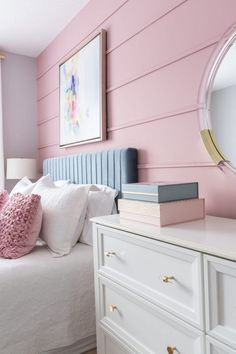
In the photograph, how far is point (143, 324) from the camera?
1.07m

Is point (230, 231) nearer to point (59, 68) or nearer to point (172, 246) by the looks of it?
point (172, 246)

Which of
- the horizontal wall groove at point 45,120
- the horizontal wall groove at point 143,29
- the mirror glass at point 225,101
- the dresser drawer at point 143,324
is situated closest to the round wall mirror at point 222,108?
the mirror glass at point 225,101

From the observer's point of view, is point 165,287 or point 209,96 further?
point 209,96

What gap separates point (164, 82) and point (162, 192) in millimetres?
760

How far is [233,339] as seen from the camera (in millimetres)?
747

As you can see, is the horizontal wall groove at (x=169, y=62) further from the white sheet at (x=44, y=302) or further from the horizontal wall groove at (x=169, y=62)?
the white sheet at (x=44, y=302)

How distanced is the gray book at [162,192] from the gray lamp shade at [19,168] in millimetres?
2092

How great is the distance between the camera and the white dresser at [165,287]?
2.58 ft

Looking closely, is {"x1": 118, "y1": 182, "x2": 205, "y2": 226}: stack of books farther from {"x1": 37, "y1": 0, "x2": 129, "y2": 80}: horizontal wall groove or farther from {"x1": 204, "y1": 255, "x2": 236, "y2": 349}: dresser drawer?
{"x1": 37, "y1": 0, "x2": 129, "y2": 80}: horizontal wall groove

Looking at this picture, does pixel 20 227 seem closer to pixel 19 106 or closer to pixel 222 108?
pixel 222 108

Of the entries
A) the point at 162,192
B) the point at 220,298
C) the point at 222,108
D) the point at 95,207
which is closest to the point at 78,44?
the point at 95,207

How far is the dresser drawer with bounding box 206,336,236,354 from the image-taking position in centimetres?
76

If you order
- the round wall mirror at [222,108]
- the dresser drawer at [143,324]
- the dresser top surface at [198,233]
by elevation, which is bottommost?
the dresser drawer at [143,324]

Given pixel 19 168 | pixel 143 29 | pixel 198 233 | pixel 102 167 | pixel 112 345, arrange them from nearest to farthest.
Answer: pixel 198 233
pixel 112 345
pixel 143 29
pixel 102 167
pixel 19 168
